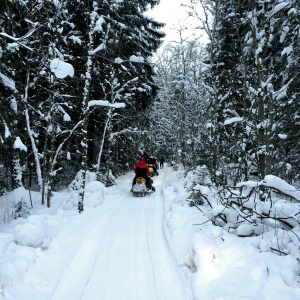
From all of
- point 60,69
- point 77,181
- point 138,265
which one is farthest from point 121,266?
point 77,181

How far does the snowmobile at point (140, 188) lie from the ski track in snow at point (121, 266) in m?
5.02

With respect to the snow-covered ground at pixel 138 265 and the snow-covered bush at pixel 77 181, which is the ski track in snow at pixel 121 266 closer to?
the snow-covered ground at pixel 138 265

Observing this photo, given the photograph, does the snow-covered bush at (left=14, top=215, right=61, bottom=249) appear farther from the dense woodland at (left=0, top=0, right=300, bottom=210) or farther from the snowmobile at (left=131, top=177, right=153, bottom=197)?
the snowmobile at (left=131, top=177, right=153, bottom=197)

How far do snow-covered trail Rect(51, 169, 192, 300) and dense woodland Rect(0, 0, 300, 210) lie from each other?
2250mm

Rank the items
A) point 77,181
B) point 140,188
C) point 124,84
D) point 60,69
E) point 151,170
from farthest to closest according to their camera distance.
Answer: point 151,170
point 124,84
point 77,181
point 140,188
point 60,69

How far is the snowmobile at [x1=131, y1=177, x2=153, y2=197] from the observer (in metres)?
13.7

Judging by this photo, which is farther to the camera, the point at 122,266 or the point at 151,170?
the point at 151,170

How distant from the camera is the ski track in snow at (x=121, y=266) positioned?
4258mm

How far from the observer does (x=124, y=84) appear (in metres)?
15.8

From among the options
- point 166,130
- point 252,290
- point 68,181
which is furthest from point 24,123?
point 166,130

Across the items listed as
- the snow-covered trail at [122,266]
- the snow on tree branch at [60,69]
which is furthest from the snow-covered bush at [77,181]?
the snow on tree branch at [60,69]

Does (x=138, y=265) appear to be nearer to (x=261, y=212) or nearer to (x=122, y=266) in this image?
(x=122, y=266)

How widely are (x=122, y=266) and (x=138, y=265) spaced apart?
0.31 metres

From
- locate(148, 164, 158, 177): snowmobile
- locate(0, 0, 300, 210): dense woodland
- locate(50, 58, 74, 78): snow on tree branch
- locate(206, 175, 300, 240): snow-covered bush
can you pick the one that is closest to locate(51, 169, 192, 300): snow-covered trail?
locate(206, 175, 300, 240): snow-covered bush
